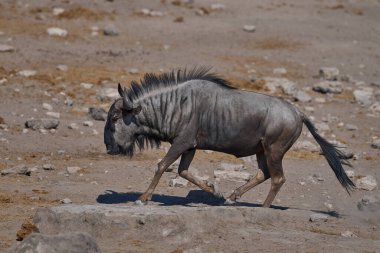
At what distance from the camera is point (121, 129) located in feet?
40.4

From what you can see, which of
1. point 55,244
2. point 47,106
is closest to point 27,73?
point 47,106

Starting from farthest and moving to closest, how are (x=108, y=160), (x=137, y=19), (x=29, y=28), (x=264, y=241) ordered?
(x=137, y=19) → (x=29, y=28) → (x=108, y=160) → (x=264, y=241)

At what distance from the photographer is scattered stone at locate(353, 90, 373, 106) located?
20844mm

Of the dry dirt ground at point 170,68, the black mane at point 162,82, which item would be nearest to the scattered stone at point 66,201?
the dry dirt ground at point 170,68

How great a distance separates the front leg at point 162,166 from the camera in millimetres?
11875

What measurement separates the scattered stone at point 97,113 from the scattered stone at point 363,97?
6037 millimetres

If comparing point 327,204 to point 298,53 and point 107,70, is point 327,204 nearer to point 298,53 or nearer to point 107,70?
point 107,70

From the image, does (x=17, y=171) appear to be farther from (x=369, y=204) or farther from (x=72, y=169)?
(x=369, y=204)

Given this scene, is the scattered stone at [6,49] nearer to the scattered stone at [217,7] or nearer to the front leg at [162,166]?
the scattered stone at [217,7]

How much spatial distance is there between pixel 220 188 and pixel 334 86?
330 inches

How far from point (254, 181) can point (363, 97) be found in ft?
30.2

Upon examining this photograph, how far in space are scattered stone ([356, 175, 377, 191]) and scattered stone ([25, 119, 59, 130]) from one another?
5.19 meters

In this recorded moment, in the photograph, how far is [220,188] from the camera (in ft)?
45.8

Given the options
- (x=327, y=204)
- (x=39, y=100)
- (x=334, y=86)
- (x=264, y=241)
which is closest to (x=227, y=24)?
(x=334, y=86)
